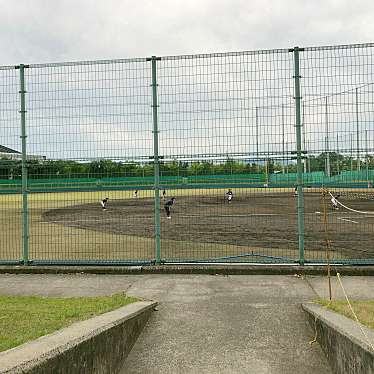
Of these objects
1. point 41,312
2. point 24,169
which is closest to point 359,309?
point 41,312

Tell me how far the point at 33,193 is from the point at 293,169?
4.38 m

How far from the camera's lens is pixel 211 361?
4270 millimetres

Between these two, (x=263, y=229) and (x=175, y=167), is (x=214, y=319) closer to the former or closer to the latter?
(x=175, y=167)

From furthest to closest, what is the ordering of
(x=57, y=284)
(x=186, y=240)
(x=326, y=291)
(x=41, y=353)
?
(x=186, y=240)
(x=57, y=284)
(x=326, y=291)
(x=41, y=353)

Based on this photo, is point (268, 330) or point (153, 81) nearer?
point (268, 330)

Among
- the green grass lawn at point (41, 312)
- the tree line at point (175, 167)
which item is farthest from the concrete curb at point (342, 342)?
the tree line at point (175, 167)

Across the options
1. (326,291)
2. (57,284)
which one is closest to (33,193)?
(57,284)

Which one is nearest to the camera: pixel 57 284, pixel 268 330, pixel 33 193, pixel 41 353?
pixel 41 353

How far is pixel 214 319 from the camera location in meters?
5.05

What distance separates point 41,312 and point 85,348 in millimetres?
1409

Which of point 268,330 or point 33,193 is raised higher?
point 33,193

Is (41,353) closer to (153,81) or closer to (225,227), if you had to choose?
(153,81)

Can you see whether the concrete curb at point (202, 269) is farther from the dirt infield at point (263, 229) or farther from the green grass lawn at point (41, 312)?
the dirt infield at point (263, 229)

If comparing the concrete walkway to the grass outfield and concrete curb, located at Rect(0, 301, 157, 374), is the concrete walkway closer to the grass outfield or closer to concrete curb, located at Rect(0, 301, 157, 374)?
concrete curb, located at Rect(0, 301, 157, 374)
